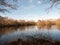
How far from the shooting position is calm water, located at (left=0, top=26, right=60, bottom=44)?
Answer: 2379 millimetres

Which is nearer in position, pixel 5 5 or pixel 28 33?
pixel 28 33

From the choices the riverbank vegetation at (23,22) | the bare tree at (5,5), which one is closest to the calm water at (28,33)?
the riverbank vegetation at (23,22)

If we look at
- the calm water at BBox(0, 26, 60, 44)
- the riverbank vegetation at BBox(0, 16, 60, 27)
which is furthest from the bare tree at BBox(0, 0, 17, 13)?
the calm water at BBox(0, 26, 60, 44)

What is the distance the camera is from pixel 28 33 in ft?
7.95

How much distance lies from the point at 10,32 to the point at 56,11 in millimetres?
922

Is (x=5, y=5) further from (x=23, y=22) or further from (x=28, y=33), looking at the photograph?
(x=28, y=33)

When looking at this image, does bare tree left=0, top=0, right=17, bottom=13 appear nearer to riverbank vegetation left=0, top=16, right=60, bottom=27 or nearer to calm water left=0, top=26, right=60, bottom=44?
riverbank vegetation left=0, top=16, right=60, bottom=27

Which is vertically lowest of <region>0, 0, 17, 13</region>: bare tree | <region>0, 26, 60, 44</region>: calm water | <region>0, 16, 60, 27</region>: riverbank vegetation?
<region>0, 26, 60, 44</region>: calm water

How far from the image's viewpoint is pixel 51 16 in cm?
245

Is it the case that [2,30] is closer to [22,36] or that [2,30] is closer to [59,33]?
[22,36]

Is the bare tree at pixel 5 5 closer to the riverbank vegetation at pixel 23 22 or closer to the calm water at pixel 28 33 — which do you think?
the riverbank vegetation at pixel 23 22

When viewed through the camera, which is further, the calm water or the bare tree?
the bare tree

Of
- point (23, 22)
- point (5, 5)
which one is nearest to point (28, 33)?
point (23, 22)

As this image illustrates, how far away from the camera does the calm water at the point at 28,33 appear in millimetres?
2379
